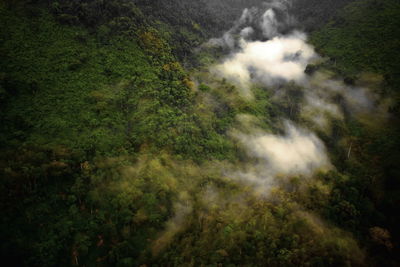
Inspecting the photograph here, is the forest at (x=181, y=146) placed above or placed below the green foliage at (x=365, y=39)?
below

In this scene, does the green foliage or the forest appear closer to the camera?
the forest

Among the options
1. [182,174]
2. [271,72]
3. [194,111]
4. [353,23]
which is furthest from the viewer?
[271,72]

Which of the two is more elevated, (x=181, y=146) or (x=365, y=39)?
(x=365, y=39)

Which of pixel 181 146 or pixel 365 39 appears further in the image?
pixel 365 39

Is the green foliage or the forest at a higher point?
the green foliage

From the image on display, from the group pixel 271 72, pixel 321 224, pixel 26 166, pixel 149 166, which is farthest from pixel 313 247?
pixel 271 72

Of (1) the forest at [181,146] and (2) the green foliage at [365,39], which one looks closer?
(1) the forest at [181,146]

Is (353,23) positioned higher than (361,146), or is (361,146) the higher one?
(353,23)

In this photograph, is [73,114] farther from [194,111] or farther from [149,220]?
[194,111]
